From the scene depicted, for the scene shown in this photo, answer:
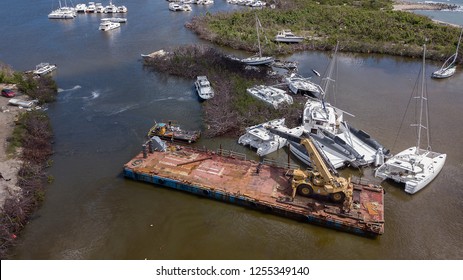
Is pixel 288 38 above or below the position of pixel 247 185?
above

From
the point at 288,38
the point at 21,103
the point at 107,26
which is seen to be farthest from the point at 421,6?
the point at 21,103

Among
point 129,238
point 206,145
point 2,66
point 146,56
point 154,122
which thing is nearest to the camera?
point 129,238

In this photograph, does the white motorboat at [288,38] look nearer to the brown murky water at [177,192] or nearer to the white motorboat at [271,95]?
the brown murky water at [177,192]

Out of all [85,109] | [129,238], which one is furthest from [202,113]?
[129,238]

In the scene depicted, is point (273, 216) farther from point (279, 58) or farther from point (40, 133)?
point (279, 58)

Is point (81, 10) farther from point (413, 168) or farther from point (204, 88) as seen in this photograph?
point (413, 168)

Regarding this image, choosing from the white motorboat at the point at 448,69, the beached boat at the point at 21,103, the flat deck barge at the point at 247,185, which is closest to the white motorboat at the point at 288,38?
the white motorboat at the point at 448,69
